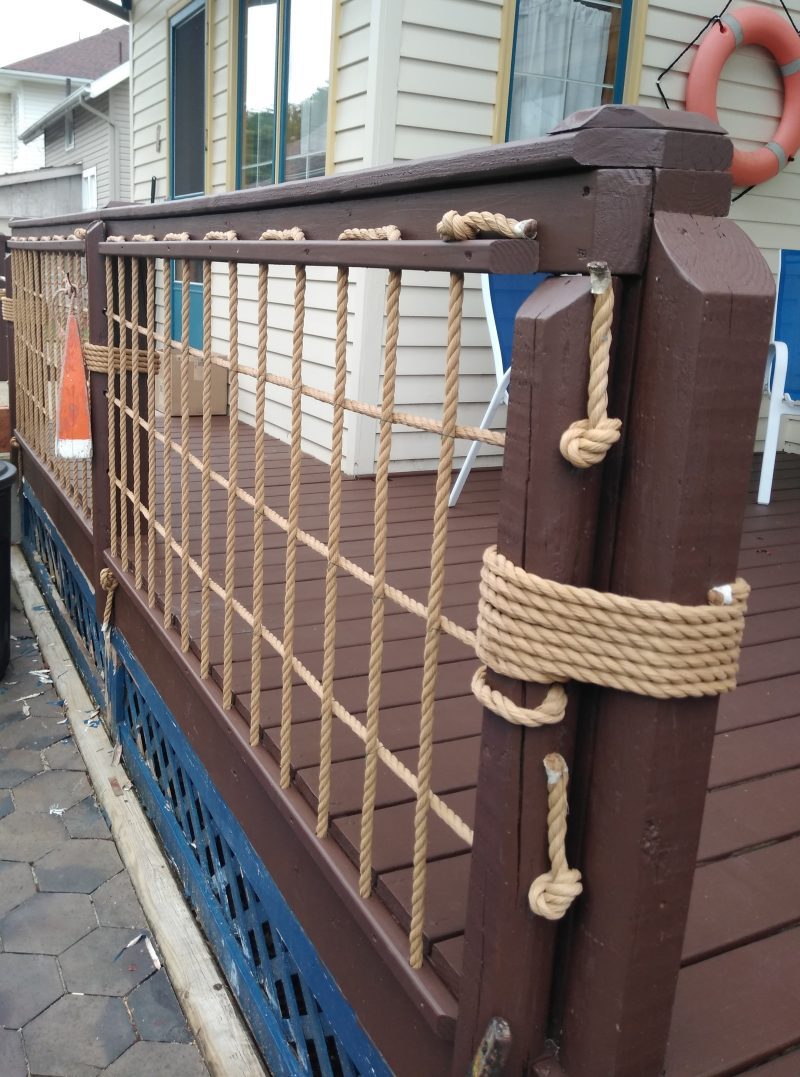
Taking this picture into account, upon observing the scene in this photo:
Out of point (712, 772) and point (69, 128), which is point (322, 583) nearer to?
point (712, 772)

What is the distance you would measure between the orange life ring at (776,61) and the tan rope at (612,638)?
3711mm

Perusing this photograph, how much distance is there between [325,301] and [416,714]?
8.81 ft

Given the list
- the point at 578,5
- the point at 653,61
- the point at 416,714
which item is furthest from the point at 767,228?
the point at 416,714

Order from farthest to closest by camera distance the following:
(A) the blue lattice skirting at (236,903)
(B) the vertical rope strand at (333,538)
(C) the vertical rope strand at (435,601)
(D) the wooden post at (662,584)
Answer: (A) the blue lattice skirting at (236,903) → (B) the vertical rope strand at (333,538) → (C) the vertical rope strand at (435,601) → (D) the wooden post at (662,584)

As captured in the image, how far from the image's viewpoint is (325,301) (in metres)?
4.11

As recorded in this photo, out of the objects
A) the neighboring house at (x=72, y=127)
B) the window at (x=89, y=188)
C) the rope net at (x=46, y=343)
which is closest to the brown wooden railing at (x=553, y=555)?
the rope net at (x=46, y=343)

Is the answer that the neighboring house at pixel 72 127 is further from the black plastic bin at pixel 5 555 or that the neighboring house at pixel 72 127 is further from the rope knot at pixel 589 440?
the rope knot at pixel 589 440

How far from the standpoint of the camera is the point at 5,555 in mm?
3514

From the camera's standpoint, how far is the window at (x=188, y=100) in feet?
18.6

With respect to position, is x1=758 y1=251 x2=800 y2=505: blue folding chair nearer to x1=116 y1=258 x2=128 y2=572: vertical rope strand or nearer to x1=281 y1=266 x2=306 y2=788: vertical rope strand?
x1=116 y1=258 x2=128 y2=572: vertical rope strand

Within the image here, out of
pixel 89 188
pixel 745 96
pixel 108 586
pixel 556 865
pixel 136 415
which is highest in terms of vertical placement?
pixel 89 188

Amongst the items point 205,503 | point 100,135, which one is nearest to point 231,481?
point 205,503

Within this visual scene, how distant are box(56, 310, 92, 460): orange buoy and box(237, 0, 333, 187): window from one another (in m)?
2.09

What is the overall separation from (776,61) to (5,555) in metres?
4.00
